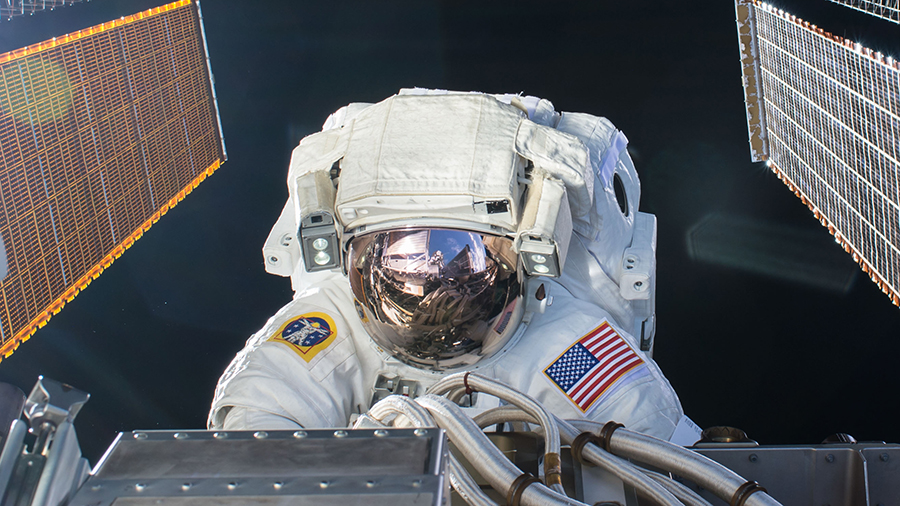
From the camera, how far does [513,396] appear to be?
5.94 feet

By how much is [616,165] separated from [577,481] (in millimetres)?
1971

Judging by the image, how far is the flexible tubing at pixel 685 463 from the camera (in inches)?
58.2

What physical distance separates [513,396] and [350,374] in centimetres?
114

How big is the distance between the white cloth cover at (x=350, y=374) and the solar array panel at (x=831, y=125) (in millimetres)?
1628

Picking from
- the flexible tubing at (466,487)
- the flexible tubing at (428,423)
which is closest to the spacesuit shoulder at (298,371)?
the flexible tubing at (428,423)

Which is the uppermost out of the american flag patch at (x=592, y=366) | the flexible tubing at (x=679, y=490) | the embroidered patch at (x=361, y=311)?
the flexible tubing at (x=679, y=490)

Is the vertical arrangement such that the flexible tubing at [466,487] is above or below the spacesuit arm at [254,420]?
above

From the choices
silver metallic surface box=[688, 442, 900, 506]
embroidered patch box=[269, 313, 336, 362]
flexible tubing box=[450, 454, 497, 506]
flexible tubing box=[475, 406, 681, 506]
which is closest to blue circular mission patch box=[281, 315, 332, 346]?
embroidered patch box=[269, 313, 336, 362]

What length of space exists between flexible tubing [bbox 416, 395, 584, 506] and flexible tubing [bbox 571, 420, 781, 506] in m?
0.25

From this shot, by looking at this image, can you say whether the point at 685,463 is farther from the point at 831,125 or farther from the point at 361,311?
the point at 831,125

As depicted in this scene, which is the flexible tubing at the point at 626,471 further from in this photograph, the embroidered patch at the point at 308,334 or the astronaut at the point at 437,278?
the embroidered patch at the point at 308,334

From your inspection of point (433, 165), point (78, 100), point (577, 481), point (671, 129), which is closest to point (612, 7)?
point (671, 129)

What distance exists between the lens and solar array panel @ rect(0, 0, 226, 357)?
347 centimetres

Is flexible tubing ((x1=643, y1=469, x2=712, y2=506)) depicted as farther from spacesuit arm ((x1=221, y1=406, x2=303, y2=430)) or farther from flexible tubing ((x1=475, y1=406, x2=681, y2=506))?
spacesuit arm ((x1=221, y1=406, x2=303, y2=430))
